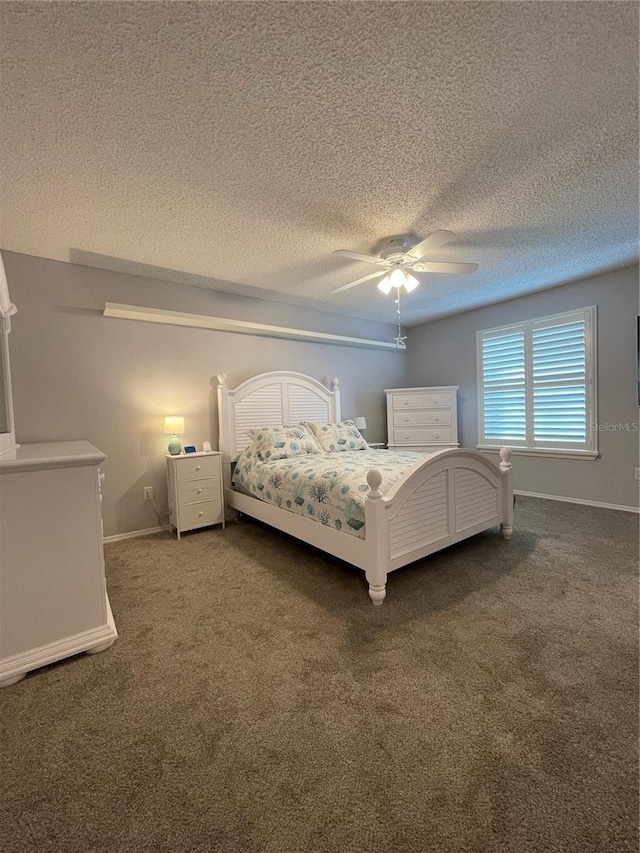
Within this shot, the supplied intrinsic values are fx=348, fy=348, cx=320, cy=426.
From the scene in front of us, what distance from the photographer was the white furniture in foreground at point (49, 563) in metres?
1.53

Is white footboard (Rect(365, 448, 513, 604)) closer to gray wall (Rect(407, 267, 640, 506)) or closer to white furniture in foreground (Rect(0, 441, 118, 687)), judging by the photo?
white furniture in foreground (Rect(0, 441, 118, 687))

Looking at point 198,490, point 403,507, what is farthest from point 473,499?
point 198,490

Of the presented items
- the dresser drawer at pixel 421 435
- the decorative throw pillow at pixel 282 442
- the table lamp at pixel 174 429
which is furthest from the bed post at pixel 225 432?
the dresser drawer at pixel 421 435

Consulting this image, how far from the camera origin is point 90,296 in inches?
122

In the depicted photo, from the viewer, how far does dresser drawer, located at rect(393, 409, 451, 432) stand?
15.9ft

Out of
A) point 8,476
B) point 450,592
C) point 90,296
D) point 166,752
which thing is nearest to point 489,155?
point 450,592

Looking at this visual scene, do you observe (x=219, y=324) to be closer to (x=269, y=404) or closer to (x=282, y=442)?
(x=269, y=404)

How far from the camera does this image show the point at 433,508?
238 cm

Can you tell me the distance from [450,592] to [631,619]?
887 mm

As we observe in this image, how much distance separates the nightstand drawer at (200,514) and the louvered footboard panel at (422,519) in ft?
6.38

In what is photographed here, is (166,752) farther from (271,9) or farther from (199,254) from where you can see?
(199,254)

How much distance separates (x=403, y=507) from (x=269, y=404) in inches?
91.2

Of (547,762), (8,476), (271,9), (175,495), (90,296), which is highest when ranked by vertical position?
(271,9)

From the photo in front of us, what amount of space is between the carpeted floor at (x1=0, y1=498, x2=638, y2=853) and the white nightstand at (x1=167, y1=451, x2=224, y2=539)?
100 cm
